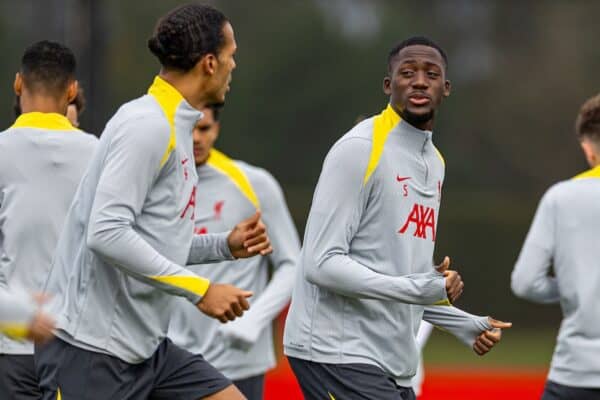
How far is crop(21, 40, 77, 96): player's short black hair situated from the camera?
6270 millimetres

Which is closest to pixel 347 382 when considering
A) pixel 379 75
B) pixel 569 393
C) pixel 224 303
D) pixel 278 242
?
pixel 224 303

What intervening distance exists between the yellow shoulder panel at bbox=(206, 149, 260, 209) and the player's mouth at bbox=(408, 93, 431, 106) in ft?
7.25

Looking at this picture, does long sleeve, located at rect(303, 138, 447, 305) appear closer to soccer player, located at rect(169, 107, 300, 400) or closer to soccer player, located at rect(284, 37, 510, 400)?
soccer player, located at rect(284, 37, 510, 400)

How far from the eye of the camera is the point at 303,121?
3872 centimetres

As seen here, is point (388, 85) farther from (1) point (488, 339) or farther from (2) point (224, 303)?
(2) point (224, 303)

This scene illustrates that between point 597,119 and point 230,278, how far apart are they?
2.12 metres

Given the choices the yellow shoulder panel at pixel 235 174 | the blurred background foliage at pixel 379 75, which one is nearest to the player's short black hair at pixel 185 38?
the yellow shoulder panel at pixel 235 174

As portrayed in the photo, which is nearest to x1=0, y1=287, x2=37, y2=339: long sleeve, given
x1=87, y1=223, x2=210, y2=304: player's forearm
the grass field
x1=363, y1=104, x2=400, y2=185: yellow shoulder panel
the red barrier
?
x1=87, y1=223, x2=210, y2=304: player's forearm

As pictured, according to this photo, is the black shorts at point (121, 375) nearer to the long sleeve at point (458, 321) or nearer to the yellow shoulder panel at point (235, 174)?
the long sleeve at point (458, 321)

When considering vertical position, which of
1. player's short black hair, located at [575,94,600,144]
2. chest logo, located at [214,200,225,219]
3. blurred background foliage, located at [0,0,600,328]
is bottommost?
blurred background foliage, located at [0,0,600,328]

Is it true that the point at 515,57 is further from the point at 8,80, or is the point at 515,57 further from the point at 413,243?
the point at 413,243

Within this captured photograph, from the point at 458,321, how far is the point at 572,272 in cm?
121

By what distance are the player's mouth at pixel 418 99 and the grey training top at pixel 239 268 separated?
2.02m

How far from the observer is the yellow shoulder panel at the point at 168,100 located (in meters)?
5.31
